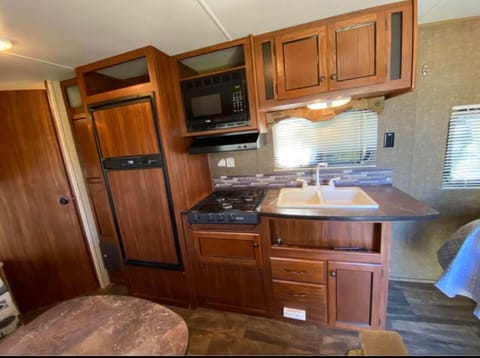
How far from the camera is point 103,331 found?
2.72ft

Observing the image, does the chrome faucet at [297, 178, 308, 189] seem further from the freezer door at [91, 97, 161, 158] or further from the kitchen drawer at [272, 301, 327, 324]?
the freezer door at [91, 97, 161, 158]

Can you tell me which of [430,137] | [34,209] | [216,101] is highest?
[216,101]

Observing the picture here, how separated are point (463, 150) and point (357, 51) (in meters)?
1.30

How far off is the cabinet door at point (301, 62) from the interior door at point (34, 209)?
7.43 feet

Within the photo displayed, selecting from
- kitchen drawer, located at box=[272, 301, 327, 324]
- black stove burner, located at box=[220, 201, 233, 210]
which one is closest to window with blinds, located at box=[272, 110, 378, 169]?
black stove burner, located at box=[220, 201, 233, 210]

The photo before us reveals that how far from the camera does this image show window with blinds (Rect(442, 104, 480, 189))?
5.51 ft

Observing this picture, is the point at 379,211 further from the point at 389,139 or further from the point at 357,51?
the point at 357,51

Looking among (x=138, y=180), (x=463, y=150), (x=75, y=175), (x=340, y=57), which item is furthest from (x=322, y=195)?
(x=75, y=175)

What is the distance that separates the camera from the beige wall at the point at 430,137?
5.30 feet

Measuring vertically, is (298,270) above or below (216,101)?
below

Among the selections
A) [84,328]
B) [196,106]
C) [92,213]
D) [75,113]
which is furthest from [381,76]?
[92,213]

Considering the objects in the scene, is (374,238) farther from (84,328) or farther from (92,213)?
(92,213)

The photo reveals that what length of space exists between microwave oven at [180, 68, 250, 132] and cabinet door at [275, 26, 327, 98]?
0.30 m

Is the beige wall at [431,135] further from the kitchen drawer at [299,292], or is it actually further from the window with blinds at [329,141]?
the kitchen drawer at [299,292]
